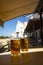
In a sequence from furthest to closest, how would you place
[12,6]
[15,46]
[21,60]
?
[12,6] < [15,46] < [21,60]

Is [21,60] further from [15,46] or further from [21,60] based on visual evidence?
[15,46]

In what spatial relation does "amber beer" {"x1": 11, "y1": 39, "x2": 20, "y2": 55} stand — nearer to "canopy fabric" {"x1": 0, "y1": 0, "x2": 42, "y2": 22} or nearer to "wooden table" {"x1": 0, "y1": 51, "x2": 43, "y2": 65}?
"wooden table" {"x1": 0, "y1": 51, "x2": 43, "y2": 65}

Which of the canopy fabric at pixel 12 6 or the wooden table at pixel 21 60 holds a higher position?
the canopy fabric at pixel 12 6

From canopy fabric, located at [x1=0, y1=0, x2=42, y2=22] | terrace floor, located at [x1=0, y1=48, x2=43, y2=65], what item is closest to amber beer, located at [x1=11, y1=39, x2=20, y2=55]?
terrace floor, located at [x1=0, y1=48, x2=43, y2=65]

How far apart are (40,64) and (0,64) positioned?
0.17 metres

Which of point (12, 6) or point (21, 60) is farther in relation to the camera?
point (12, 6)

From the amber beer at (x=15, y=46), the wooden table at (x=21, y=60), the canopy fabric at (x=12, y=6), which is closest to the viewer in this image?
the wooden table at (x=21, y=60)

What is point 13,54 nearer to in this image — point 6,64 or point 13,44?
point 13,44

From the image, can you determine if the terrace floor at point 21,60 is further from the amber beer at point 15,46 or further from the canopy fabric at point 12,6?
the canopy fabric at point 12,6

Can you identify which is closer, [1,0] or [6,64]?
[6,64]

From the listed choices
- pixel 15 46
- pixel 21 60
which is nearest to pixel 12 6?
pixel 15 46

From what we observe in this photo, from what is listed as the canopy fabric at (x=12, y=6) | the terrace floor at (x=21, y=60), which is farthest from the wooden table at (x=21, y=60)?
the canopy fabric at (x=12, y=6)

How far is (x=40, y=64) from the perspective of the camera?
0.76 metres

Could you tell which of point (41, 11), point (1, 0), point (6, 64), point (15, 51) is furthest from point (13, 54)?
point (41, 11)
